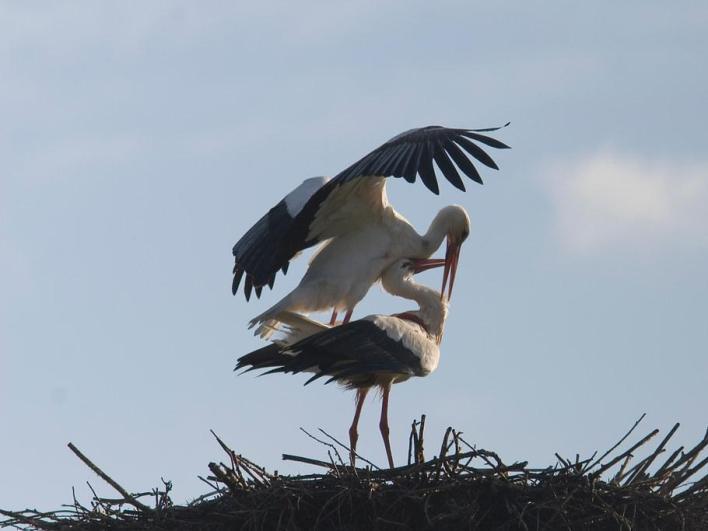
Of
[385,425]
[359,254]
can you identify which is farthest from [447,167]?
[385,425]

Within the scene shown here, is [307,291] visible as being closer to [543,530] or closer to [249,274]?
[249,274]

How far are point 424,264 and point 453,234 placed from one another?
1.21 ft

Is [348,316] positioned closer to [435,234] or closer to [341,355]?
[435,234]

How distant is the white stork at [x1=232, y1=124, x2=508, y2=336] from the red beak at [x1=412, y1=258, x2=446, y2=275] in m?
0.04

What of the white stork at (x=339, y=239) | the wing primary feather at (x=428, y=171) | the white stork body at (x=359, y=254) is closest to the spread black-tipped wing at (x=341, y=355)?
the white stork at (x=339, y=239)

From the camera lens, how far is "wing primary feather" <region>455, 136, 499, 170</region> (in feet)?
37.8

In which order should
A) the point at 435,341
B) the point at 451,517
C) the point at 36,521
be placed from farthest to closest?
the point at 435,341 < the point at 36,521 < the point at 451,517

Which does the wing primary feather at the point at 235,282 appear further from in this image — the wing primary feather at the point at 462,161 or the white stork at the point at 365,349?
the wing primary feather at the point at 462,161

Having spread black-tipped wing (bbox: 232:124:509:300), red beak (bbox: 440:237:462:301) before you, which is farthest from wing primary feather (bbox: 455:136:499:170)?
red beak (bbox: 440:237:462:301)

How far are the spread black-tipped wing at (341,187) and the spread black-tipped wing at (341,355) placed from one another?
837 mm

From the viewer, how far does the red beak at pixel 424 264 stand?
1309 centimetres

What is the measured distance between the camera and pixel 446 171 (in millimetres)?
11484

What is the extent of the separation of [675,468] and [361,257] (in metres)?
2.96

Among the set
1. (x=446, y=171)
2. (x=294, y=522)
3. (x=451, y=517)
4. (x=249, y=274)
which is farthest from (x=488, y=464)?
(x=249, y=274)
